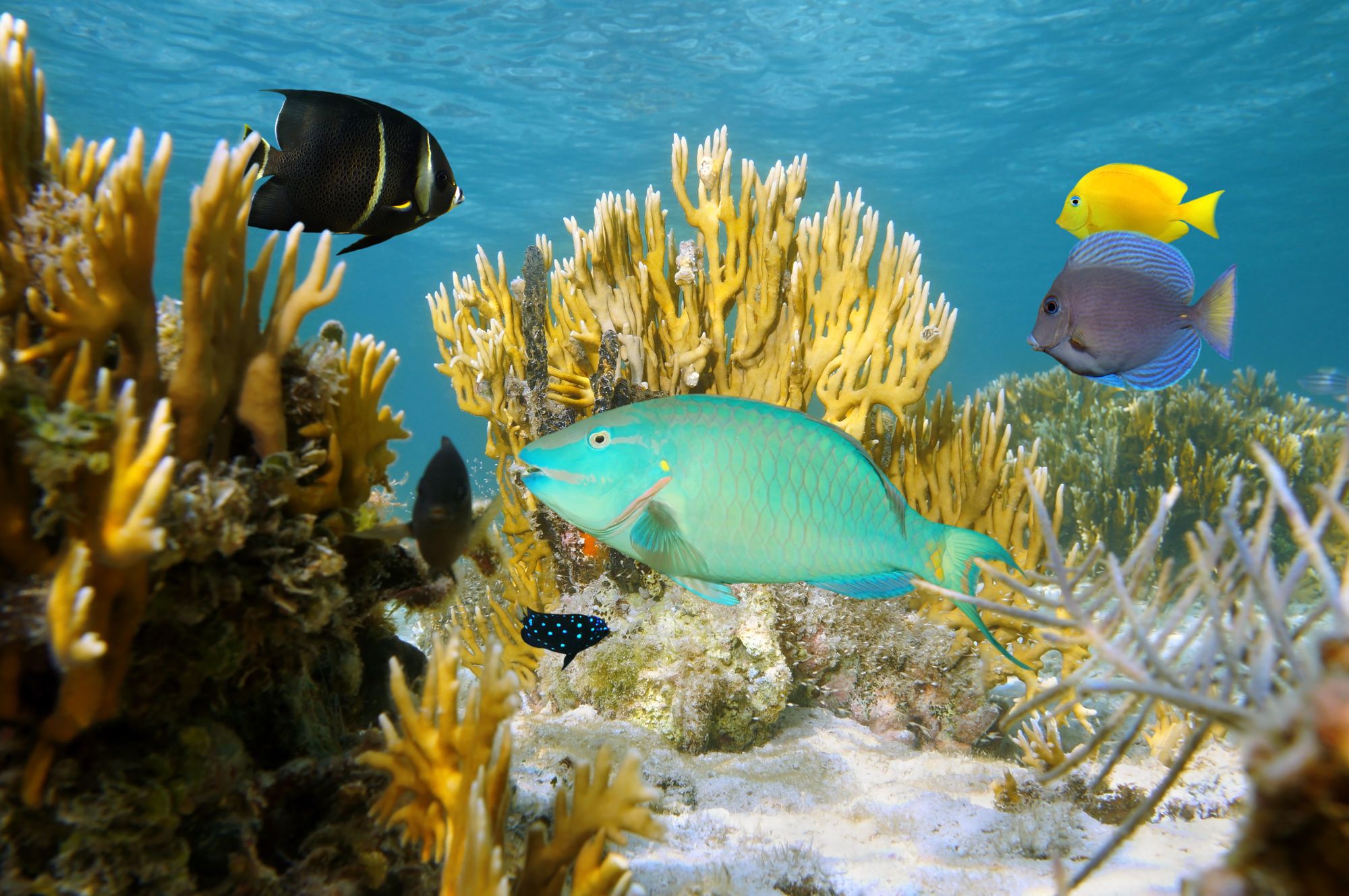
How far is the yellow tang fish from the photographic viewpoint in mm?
3977

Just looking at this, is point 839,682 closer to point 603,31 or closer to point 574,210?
point 603,31

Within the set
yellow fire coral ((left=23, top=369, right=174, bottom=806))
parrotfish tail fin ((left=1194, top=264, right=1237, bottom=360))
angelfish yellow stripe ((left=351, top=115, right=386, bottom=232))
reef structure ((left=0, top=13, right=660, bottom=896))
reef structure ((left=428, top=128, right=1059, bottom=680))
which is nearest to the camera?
yellow fire coral ((left=23, top=369, right=174, bottom=806))

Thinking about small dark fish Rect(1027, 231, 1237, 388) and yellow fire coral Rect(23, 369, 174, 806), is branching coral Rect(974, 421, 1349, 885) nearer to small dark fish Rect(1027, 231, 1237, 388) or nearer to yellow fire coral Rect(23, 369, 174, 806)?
yellow fire coral Rect(23, 369, 174, 806)

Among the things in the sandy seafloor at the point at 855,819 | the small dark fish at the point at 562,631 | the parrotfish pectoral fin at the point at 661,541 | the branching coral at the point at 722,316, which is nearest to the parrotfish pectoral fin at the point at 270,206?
the parrotfish pectoral fin at the point at 661,541

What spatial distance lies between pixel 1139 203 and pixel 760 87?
1086 inches

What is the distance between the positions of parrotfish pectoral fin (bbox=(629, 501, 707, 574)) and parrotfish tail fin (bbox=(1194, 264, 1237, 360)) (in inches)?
122

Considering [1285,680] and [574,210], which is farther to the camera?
[574,210]

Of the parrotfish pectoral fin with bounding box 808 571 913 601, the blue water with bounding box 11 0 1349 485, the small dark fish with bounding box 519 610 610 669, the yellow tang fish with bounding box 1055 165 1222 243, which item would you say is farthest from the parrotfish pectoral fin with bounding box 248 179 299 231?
the blue water with bounding box 11 0 1349 485

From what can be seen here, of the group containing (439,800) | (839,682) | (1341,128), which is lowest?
(839,682)

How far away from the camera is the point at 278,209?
239cm

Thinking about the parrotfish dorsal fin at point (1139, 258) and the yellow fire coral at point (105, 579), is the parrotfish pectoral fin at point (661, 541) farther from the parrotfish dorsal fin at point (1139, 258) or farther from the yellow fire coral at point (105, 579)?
the parrotfish dorsal fin at point (1139, 258)

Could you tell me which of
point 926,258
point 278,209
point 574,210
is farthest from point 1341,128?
point 278,209

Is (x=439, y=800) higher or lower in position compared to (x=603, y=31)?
lower

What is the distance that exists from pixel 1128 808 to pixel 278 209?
510cm
